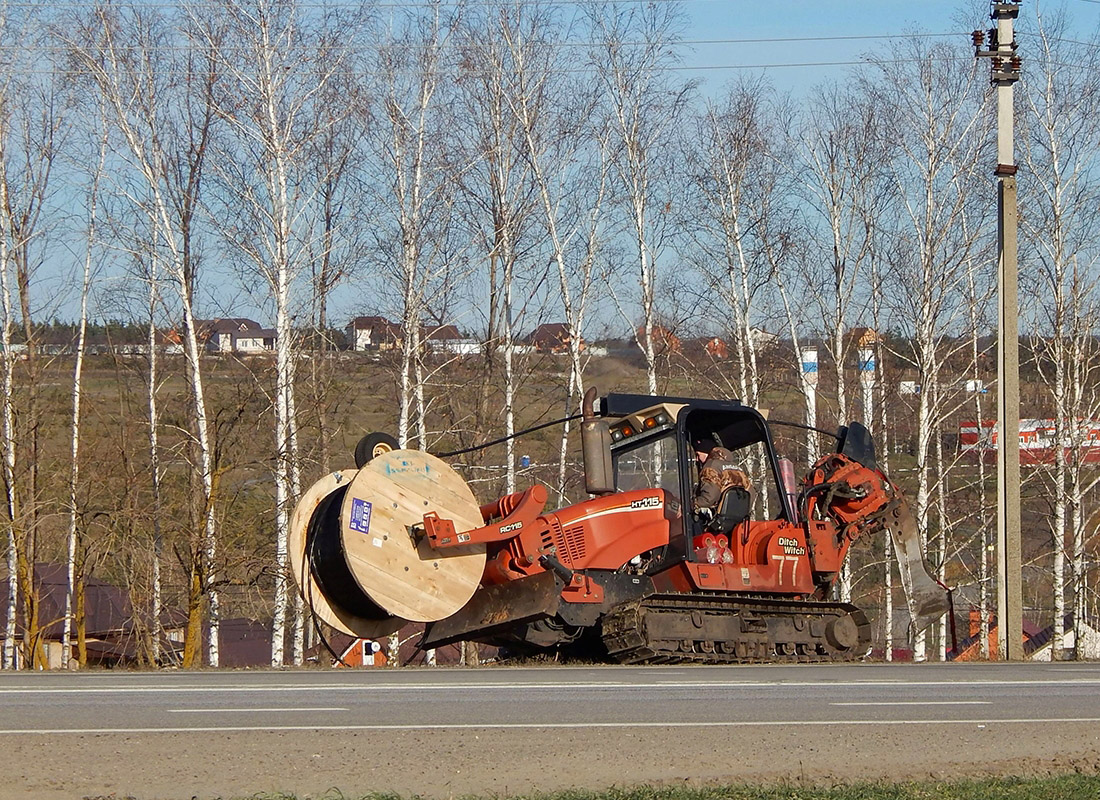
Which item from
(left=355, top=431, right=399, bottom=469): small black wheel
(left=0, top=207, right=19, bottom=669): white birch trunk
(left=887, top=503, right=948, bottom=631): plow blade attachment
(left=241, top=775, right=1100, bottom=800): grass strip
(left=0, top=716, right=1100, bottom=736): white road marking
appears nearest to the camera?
(left=241, top=775, right=1100, bottom=800): grass strip

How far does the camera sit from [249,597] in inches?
974

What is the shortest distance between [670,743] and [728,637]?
308 inches

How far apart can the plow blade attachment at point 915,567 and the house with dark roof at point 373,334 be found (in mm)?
13307

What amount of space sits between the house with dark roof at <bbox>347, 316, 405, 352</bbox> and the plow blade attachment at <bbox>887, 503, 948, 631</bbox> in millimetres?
13307

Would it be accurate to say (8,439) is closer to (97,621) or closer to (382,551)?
(97,621)

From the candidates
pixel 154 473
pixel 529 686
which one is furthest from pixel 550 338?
pixel 529 686

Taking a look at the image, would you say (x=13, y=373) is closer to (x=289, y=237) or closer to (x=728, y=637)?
(x=289, y=237)

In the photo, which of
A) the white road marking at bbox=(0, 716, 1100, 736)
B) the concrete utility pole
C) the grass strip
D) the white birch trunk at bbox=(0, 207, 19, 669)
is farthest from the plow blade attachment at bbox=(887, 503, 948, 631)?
the white birch trunk at bbox=(0, 207, 19, 669)

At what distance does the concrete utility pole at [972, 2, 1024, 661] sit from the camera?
19.2 metres

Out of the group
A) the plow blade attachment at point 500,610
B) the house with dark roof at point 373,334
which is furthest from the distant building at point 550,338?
the plow blade attachment at point 500,610

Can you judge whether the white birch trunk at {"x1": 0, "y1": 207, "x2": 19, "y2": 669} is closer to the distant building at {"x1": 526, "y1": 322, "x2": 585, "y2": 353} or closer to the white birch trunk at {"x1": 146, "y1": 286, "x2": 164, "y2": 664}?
the white birch trunk at {"x1": 146, "y1": 286, "x2": 164, "y2": 664}

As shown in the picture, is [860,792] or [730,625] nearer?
[860,792]

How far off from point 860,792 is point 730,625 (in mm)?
8831

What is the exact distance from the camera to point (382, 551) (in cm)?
1356
